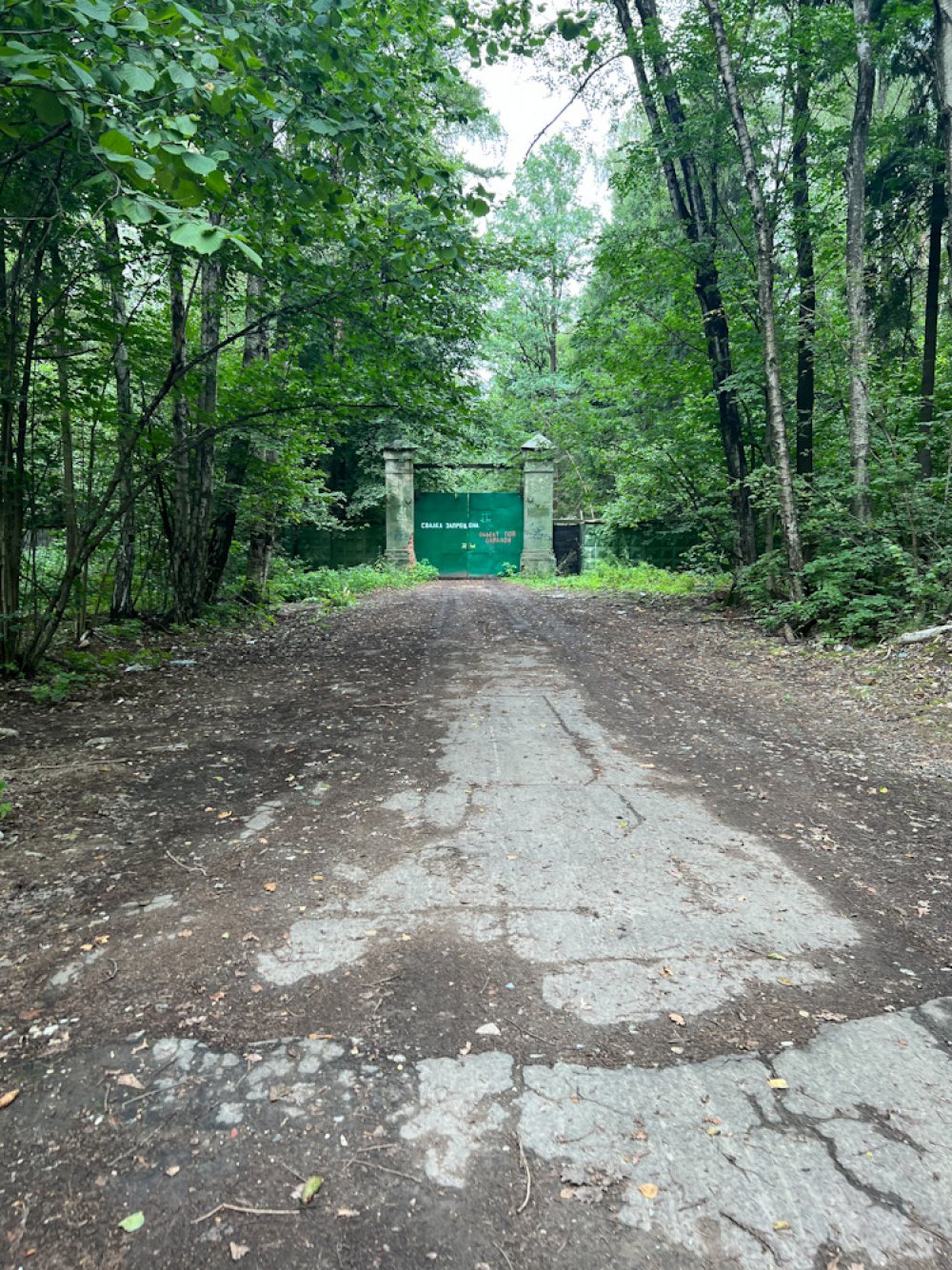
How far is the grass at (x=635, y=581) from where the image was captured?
14438 mm

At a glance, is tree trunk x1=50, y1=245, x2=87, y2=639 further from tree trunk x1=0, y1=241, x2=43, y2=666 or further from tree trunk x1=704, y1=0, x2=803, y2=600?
tree trunk x1=704, y1=0, x2=803, y2=600

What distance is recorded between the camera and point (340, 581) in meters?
16.2

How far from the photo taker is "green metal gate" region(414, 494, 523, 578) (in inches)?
824

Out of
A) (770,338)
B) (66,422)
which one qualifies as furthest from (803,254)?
(66,422)

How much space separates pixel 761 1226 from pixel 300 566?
1734 centimetres

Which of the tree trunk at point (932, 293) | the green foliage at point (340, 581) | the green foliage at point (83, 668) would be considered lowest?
the green foliage at point (83, 668)

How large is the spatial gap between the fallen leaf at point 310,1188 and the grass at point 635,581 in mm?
13024

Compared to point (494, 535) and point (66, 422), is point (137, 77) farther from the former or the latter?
point (494, 535)

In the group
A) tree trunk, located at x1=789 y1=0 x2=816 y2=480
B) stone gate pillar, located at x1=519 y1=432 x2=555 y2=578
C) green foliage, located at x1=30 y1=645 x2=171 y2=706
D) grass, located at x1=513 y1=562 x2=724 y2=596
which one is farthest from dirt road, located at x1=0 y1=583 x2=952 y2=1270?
stone gate pillar, located at x1=519 y1=432 x2=555 y2=578

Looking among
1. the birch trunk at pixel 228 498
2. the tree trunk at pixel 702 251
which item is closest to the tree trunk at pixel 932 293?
the tree trunk at pixel 702 251

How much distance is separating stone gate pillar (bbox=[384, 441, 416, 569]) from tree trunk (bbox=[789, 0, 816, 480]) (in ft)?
38.1

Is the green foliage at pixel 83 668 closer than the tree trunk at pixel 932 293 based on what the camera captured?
Yes

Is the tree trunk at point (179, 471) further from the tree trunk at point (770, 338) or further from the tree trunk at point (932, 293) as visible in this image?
the tree trunk at point (932, 293)

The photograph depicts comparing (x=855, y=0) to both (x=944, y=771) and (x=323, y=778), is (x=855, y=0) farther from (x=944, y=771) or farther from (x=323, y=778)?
(x=323, y=778)
